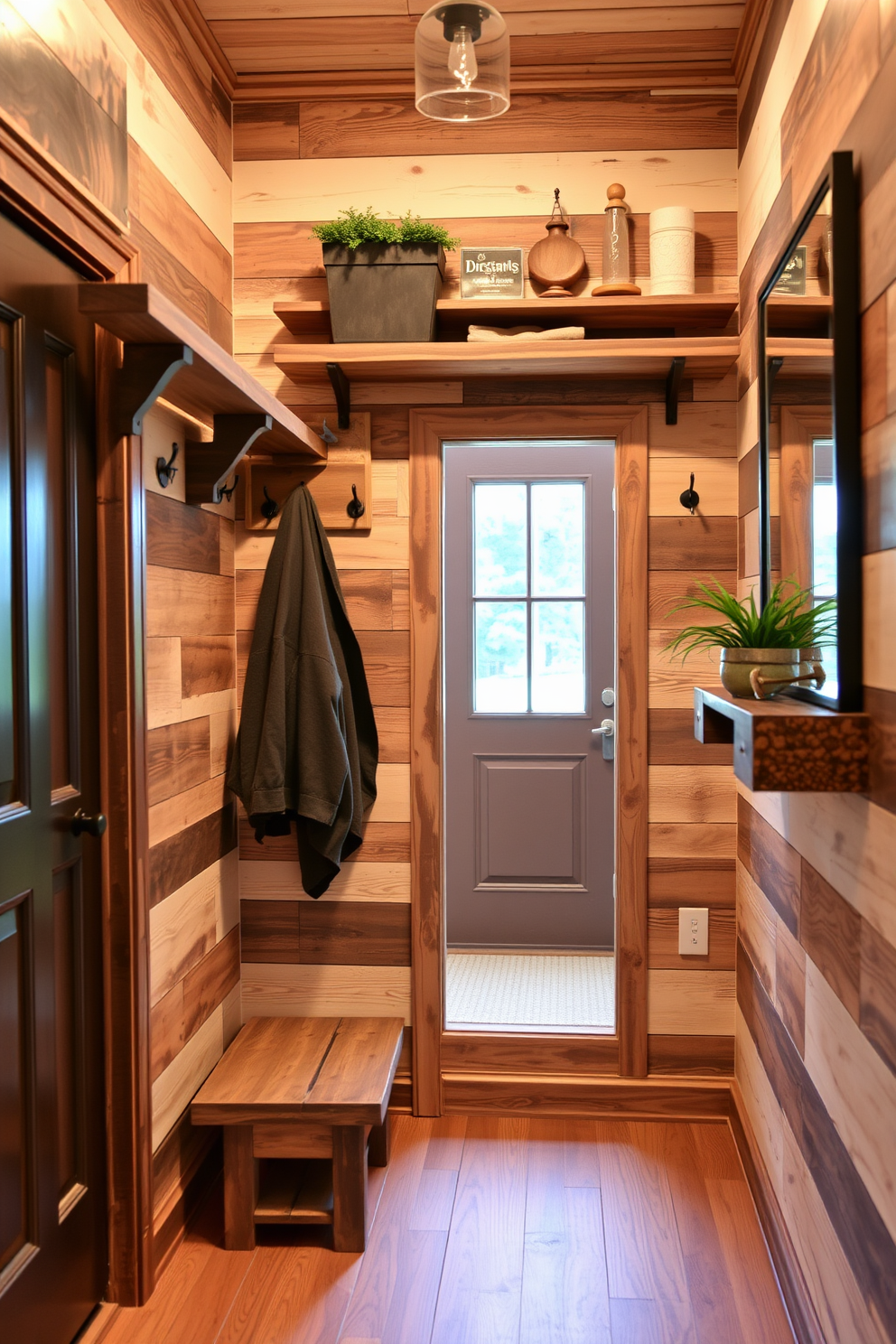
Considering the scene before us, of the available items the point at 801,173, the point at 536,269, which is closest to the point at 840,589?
the point at 801,173

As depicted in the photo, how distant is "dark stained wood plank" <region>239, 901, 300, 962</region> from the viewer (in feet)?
A: 9.16

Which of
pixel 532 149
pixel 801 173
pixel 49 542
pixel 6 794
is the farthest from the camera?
pixel 532 149

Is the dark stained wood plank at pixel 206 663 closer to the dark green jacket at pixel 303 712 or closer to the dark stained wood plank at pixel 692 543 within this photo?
the dark green jacket at pixel 303 712

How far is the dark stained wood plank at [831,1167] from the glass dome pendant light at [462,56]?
180 cm

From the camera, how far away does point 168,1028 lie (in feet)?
7.14

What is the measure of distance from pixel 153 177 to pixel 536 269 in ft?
3.15

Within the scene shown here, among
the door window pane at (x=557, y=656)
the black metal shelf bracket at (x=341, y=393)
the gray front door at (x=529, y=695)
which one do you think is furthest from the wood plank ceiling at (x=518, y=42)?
the door window pane at (x=557, y=656)

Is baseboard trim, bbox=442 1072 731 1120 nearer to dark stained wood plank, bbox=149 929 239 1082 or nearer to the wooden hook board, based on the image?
dark stained wood plank, bbox=149 929 239 1082

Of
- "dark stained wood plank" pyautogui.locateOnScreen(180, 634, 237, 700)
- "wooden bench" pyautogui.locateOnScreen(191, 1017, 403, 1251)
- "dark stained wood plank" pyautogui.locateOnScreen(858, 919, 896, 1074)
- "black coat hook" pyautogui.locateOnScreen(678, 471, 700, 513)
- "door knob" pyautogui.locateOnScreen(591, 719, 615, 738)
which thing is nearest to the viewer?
"dark stained wood plank" pyautogui.locateOnScreen(858, 919, 896, 1074)

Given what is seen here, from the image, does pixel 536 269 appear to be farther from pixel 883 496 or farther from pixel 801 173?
pixel 883 496

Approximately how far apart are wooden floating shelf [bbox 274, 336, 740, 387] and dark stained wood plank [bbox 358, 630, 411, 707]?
681mm

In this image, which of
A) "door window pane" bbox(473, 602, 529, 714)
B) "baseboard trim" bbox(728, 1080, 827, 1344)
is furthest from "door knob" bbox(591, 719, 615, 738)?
"baseboard trim" bbox(728, 1080, 827, 1344)

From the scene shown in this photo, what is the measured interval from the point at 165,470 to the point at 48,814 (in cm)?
78

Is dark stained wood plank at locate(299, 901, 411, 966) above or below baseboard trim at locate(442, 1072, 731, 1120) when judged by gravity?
above
